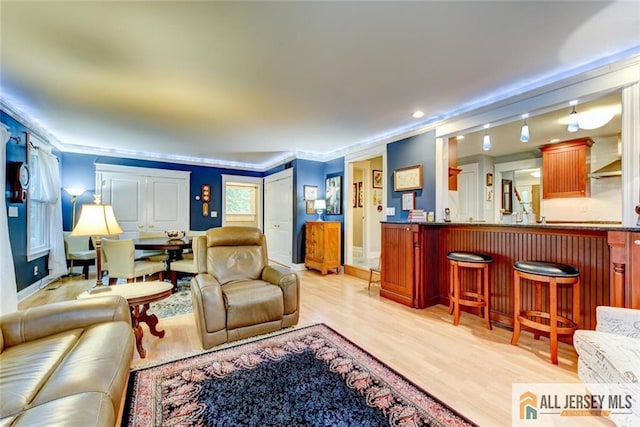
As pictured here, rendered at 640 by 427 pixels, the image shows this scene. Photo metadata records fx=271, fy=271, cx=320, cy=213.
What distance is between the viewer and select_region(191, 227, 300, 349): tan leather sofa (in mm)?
2252

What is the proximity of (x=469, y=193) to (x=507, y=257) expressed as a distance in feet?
11.6

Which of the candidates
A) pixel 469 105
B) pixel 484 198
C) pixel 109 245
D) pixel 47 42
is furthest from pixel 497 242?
pixel 109 245

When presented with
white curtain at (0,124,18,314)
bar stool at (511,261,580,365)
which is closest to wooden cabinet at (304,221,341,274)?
bar stool at (511,261,580,365)

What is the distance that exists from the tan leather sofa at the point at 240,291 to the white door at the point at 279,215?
2.71 meters

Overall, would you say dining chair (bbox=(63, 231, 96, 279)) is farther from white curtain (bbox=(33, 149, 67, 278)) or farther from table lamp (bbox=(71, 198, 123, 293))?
table lamp (bbox=(71, 198, 123, 293))

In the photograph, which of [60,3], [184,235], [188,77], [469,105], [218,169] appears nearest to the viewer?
[60,3]

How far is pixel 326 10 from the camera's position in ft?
5.51

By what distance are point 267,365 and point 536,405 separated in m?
1.74

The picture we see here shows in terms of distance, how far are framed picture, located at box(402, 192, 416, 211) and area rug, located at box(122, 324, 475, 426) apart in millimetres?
2315

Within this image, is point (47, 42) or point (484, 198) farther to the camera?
point (484, 198)

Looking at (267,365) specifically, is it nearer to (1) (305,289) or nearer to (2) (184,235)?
(1) (305,289)

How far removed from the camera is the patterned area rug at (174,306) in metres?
3.08

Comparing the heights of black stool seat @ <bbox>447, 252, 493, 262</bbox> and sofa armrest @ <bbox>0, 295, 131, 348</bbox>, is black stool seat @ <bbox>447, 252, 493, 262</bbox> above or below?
above

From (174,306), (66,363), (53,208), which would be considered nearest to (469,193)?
(174,306)
